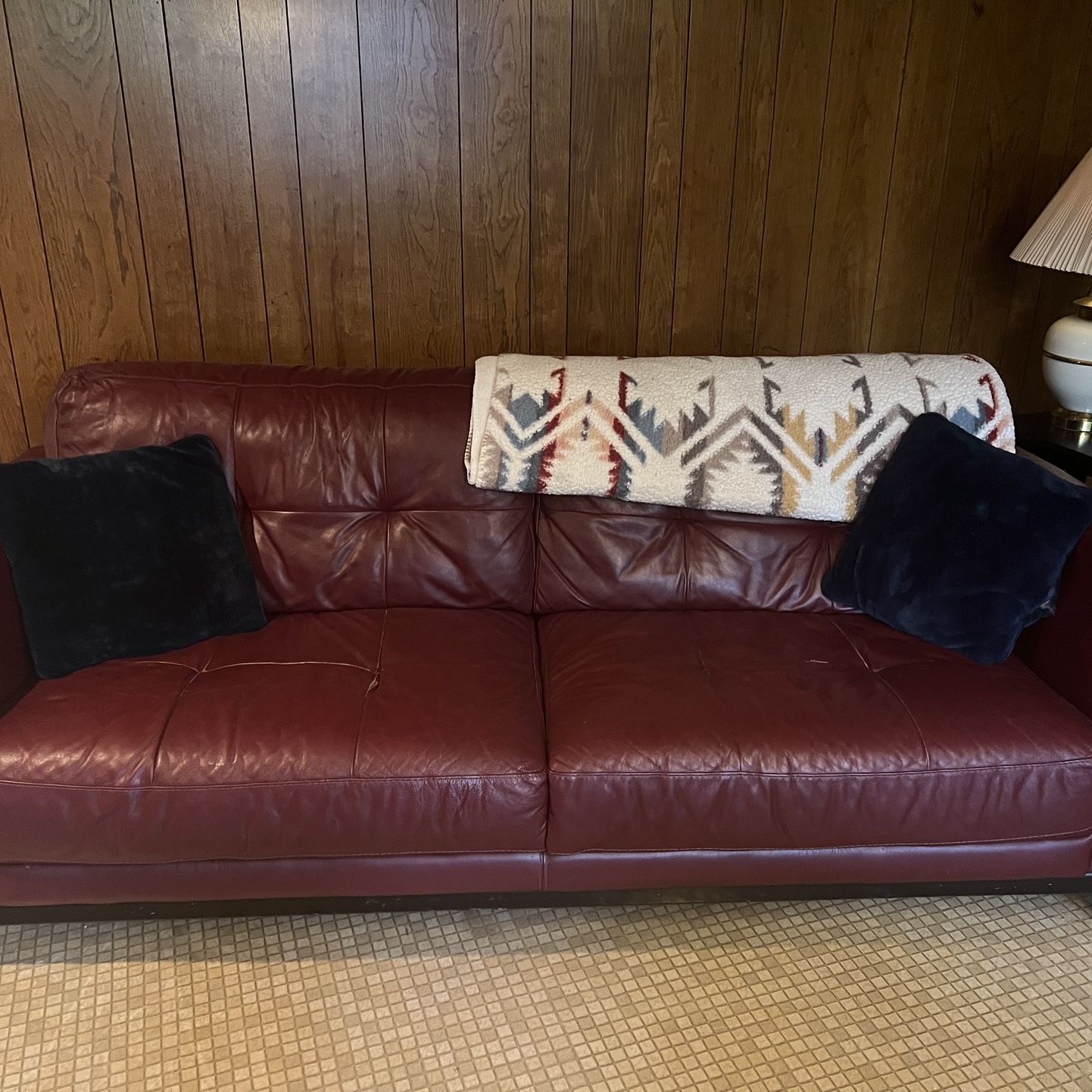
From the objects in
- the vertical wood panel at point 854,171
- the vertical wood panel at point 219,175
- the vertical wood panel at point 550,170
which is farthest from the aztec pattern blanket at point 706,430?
the vertical wood panel at point 219,175

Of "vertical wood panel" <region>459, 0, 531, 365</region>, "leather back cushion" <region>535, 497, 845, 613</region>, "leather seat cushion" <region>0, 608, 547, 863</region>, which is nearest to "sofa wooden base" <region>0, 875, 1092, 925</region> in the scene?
"leather seat cushion" <region>0, 608, 547, 863</region>

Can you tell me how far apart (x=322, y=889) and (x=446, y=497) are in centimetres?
83

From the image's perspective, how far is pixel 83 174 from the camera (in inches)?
95.3

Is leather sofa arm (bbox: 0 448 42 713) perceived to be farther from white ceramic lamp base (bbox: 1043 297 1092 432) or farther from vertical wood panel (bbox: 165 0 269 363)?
white ceramic lamp base (bbox: 1043 297 1092 432)

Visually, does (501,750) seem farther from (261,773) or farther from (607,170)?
(607,170)

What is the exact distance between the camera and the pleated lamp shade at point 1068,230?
7.81ft

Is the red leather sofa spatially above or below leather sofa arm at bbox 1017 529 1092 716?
below

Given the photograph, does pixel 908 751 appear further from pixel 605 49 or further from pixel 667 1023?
pixel 605 49

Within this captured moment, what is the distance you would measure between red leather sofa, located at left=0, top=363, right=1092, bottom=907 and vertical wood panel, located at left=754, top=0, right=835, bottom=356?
0.99 meters

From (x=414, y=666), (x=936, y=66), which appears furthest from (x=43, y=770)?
(x=936, y=66)

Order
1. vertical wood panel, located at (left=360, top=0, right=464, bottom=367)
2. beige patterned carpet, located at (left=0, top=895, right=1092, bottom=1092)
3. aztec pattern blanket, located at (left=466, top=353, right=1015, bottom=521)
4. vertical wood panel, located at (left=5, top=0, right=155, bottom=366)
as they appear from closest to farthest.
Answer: beige patterned carpet, located at (left=0, top=895, right=1092, bottom=1092) → aztec pattern blanket, located at (left=466, top=353, right=1015, bottom=521) → vertical wood panel, located at (left=5, top=0, right=155, bottom=366) → vertical wood panel, located at (left=360, top=0, right=464, bottom=367)

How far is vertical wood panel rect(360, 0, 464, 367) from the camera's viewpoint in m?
Result: 2.41

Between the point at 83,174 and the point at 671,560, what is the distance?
1635 mm

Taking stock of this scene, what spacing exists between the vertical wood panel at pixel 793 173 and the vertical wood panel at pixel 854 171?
0.03 metres
